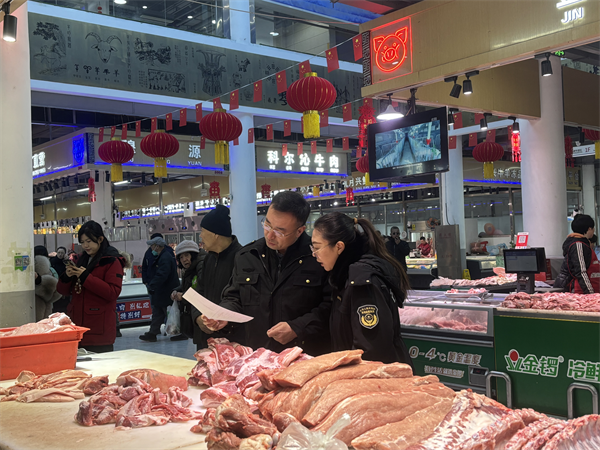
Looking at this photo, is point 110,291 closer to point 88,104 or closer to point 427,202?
point 88,104

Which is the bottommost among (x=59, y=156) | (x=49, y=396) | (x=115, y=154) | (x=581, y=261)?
(x=49, y=396)

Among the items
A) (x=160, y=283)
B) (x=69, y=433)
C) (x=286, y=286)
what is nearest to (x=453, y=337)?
(x=286, y=286)

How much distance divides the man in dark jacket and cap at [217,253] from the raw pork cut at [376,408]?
2.34m

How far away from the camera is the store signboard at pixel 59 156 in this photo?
10859 millimetres

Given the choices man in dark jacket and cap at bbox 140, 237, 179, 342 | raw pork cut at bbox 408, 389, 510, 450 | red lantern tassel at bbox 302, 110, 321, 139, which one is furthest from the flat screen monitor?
man in dark jacket and cap at bbox 140, 237, 179, 342

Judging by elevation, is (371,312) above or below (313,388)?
above

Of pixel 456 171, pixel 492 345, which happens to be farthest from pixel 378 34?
pixel 456 171

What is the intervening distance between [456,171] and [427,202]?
8.44m

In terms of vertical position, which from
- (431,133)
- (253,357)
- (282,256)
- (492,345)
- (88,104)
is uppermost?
(88,104)

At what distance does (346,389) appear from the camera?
1.90m

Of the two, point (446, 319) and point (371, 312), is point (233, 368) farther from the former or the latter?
point (446, 319)

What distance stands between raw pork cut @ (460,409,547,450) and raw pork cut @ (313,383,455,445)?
214 mm

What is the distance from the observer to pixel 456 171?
1394 cm

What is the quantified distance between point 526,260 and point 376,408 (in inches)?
176
